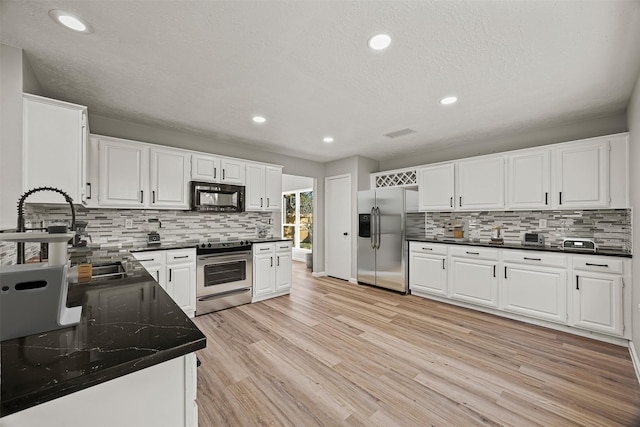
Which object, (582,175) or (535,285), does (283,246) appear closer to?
(535,285)

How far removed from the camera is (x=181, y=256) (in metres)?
3.38

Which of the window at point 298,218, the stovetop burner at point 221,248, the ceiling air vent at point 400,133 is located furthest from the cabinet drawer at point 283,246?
the window at point 298,218

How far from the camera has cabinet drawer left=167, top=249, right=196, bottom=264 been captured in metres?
3.29

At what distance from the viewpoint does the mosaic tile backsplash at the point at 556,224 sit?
3123 millimetres

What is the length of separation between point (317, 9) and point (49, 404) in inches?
80.0

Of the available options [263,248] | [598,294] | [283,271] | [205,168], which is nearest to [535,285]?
[598,294]

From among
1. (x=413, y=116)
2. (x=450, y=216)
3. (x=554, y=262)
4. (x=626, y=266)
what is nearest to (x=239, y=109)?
(x=413, y=116)

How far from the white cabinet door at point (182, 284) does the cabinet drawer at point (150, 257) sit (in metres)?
0.14

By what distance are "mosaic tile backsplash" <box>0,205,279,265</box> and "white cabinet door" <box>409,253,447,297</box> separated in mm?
2751

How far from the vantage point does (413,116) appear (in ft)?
10.6

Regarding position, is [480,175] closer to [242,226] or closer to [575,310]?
[575,310]

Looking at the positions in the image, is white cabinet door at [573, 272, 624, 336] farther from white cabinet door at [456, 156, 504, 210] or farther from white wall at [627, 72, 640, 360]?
white cabinet door at [456, 156, 504, 210]

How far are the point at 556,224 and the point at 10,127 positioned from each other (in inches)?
222

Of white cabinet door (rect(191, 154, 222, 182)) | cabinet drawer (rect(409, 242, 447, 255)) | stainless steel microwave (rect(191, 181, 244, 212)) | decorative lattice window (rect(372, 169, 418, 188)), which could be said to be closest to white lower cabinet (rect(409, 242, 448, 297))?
cabinet drawer (rect(409, 242, 447, 255))
